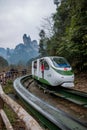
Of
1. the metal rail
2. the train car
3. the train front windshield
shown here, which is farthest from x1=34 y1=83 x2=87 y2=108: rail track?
the train front windshield

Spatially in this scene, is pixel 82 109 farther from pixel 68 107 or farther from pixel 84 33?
pixel 84 33

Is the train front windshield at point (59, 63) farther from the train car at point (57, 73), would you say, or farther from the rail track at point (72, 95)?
the rail track at point (72, 95)

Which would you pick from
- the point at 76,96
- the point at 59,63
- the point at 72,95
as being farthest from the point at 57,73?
the point at 76,96

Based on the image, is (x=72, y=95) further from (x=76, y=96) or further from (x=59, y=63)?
(x=59, y=63)

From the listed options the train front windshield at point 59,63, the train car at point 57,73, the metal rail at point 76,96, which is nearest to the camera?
the metal rail at point 76,96

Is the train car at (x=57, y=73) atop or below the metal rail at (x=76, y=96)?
atop

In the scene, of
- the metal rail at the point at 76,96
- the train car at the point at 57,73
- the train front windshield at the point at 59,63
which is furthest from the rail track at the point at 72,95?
the train front windshield at the point at 59,63

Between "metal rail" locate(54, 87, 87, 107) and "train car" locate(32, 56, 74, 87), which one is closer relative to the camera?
"metal rail" locate(54, 87, 87, 107)

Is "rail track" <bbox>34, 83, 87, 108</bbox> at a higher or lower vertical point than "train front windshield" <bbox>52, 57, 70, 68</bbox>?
lower

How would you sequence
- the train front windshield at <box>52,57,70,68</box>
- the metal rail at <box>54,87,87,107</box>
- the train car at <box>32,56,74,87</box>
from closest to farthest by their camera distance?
1. the metal rail at <box>54,87,87,107</box>
2. the train car at <box>32,56,74,87</box>
3. the train front windshield at <box>52,57,70,68</box>

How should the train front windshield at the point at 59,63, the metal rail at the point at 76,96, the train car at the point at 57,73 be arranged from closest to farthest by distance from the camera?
the metal rail at the point at 76,96
the train car at the point at 57,73
the train front windshield at the point at 59,63

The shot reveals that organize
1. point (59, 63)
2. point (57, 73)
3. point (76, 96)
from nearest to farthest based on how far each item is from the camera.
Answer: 1. point (76, 96)
2. point (57, 73)
3. point (59, 63)

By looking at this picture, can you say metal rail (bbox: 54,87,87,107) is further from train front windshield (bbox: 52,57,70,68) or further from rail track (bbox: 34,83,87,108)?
train front windshield (bbox: 52,57,70,68)

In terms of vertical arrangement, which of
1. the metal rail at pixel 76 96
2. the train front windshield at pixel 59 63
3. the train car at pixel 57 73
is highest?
the train front windshield at pixel 59 63
